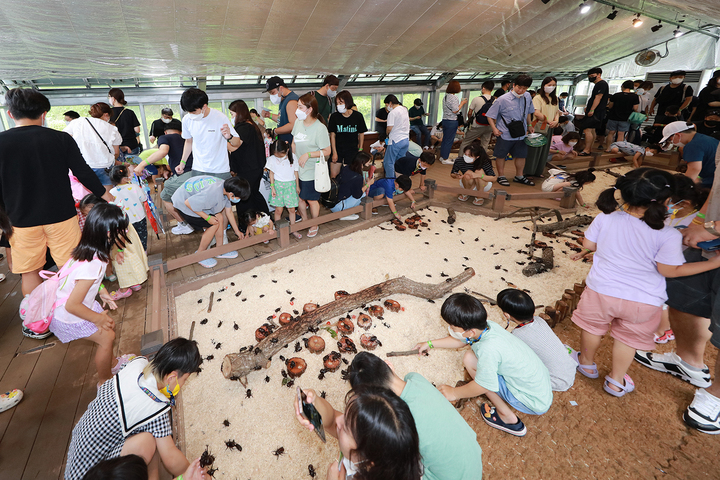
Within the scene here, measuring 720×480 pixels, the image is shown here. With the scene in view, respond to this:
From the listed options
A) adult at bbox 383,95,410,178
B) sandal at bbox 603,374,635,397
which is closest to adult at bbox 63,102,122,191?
adult at bbox 383,95,410,178

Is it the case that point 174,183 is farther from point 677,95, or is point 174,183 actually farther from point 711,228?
point 677,95

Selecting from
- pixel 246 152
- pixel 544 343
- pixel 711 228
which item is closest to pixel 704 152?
pixel 711 228

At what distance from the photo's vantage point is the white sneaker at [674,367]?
2.27 m

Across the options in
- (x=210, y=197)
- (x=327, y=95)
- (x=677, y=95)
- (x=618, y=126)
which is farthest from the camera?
(x=618, y=126)

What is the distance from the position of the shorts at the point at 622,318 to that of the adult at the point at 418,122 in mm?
6851

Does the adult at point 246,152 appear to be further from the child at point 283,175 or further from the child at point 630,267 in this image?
the child at point 630,267

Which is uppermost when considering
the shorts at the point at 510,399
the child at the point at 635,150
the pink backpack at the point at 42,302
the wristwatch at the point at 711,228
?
the wristwatch at the point at 711,228

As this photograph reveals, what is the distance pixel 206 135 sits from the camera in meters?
3.40

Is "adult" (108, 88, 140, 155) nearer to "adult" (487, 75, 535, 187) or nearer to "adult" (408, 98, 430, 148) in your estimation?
"adult" (408, 98, 430, 148)

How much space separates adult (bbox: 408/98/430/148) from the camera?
837 cm

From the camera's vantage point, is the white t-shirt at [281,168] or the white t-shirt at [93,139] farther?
the white t-shirt at [281,168]

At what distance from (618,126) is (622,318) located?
28.4 ft

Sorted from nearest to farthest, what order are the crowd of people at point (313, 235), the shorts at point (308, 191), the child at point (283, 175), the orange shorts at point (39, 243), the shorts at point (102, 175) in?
the crowd of people at point (313, 235)
the orange shorts at point (39, 243)
the shorts at point (102, 175)
the child at point (283, 175)
the shorts at point (308, 191)

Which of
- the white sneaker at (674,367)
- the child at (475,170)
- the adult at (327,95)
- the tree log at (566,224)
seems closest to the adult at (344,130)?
the adult at (327,95)
